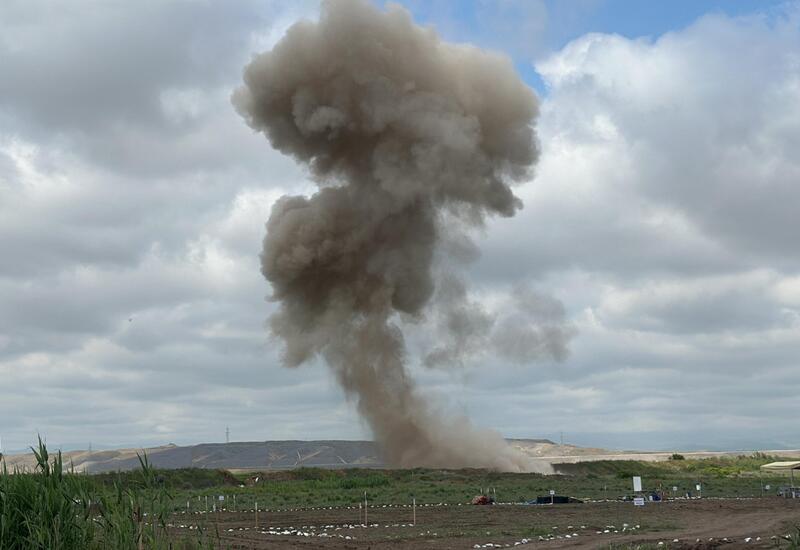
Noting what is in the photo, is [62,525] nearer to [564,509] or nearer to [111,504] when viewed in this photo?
[111,504]

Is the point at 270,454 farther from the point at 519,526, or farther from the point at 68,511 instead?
the point at 68,511

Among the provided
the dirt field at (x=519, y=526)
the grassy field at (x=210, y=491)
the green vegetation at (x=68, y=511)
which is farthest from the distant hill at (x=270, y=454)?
the green vegetation at (x=68, y=511)

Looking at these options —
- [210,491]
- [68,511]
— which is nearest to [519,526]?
[68,511]

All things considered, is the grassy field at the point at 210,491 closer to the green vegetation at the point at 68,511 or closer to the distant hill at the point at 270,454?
the green vegetation at the point at 68,511

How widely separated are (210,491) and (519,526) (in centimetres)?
2538

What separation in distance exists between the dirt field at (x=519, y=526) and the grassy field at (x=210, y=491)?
2526 millimetres

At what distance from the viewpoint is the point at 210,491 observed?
51.1 m

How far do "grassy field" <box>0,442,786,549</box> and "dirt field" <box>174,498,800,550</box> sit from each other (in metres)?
2.53

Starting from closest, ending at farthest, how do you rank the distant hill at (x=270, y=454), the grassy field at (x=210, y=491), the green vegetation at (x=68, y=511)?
1. the green vegetation at (x=68, y=511)
2. the grassy field at (x=210, y=491)
3. the distant hill at (x=270, y=454)

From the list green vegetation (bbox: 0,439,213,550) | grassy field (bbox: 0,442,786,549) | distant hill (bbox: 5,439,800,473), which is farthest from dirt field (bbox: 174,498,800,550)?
distant hill (bbox: 5,439,800,473)

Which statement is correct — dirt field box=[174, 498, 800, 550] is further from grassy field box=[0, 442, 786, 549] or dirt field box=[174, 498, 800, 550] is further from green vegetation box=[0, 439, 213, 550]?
green vegetation box=[0, 439, 213, 550]

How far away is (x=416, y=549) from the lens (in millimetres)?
23719

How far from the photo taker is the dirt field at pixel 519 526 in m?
25.3

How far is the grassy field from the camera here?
48.9 ft
